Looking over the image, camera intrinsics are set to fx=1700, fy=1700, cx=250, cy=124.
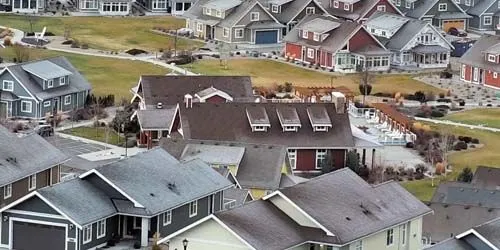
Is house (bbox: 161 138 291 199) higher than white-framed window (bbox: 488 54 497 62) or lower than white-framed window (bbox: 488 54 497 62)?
lower

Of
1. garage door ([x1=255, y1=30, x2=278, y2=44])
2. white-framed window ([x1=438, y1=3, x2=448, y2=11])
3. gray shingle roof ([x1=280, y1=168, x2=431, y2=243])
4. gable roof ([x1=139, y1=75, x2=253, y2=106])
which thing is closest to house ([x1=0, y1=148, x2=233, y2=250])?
gray shingle roof ([x1=280, y1=168, x2=431, y2=243])

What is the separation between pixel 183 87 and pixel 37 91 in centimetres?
744

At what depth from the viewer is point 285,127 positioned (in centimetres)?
7631

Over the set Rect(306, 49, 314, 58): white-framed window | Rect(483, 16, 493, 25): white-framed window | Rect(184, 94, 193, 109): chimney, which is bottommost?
Rect(184, 94, 193, 109): chimney

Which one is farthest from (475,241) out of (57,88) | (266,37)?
(266,37)

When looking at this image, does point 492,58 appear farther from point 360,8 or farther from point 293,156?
point 293,156

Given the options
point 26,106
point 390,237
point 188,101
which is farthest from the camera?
Result: point 26,106

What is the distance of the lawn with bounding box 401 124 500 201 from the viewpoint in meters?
71.6

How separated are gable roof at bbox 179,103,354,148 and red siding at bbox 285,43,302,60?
32.6m

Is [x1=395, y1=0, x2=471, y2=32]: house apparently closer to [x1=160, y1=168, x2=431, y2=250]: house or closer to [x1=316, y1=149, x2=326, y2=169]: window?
[x1=316, y1=149, x2=326, y2=169]: window

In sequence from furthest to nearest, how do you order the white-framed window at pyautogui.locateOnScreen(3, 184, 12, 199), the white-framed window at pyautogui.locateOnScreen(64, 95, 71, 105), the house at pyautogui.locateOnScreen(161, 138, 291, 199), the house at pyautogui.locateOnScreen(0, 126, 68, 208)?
the white-framed window at pyautogui.locateOnScreen(64, 95, 71, 105) → the house at pyautogui.locateOnScreen(161, 138, 291, 199) → the house at pyautogui.locateOnScreen(0, 126, 68, 208) → the white-framed window at pyautogui.locateOnScreen(3, 184, 12, 199)

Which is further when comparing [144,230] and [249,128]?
[249,128]

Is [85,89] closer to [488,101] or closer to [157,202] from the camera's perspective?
[488,101]

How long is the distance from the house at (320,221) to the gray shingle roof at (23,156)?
10280 mm
